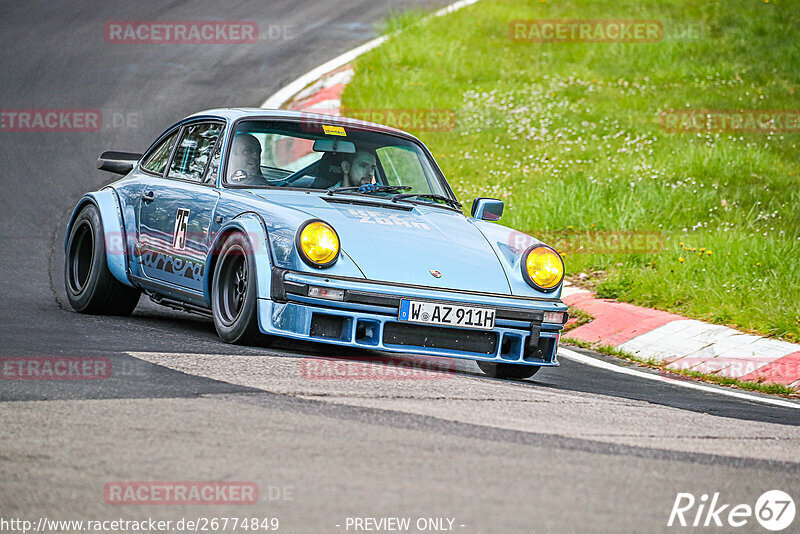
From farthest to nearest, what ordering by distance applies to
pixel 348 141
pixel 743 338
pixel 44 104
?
pixel 44 104 < pixel 743 338 < pixel 348 141

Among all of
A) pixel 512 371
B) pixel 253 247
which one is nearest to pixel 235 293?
pixel 253 247

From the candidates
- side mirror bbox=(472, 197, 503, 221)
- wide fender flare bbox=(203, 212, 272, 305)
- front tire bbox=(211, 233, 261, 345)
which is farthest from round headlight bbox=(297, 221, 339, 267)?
side mirror bbox=(472, 197, 503, 221)

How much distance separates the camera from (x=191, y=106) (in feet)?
51.7

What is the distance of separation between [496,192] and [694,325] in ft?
15.7

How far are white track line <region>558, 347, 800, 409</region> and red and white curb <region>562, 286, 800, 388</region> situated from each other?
1.39 ft

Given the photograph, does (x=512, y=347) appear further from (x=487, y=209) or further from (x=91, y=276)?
(x=91, y=276)

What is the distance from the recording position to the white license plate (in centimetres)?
576

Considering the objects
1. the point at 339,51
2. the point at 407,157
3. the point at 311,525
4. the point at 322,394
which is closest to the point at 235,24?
the point at 339,51

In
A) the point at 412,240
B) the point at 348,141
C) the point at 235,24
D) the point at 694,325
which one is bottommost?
the point at 694,325

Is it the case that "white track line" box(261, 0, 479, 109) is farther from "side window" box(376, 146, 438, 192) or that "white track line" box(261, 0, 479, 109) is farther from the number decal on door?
the number decal on door

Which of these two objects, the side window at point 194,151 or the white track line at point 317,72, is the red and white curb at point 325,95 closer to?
the white track line at point 317,72

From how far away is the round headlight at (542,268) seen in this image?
20.6 feet

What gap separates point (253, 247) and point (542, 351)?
170 cm

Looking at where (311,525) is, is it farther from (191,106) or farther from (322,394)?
(191,106)
